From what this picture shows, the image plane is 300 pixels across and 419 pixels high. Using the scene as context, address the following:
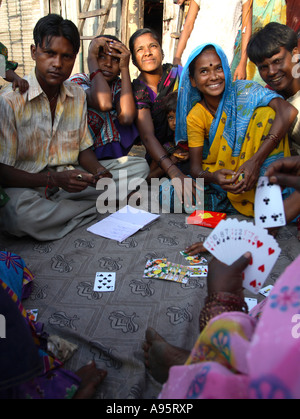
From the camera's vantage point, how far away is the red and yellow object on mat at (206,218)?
2.88 meters

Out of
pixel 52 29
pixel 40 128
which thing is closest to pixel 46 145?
pixel 40 128

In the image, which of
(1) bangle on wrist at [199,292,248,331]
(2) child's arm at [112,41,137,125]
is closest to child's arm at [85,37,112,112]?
(2) child's arm at [112,41,137,125]

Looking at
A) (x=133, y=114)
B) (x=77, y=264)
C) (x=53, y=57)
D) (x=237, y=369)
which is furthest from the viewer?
(x=133, y=114)

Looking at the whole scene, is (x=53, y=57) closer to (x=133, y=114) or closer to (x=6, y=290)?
(x=133, y=114)

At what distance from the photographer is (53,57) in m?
2.63

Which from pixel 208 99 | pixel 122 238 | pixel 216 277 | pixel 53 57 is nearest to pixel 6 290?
pixel 216 277

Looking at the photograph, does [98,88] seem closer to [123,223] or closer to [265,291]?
[123,223]

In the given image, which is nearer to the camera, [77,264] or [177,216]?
[77,264]

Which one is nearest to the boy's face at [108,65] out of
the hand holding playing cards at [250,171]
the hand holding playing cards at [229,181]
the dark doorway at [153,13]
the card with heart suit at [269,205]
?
the hand holding playing cards at [229,181]

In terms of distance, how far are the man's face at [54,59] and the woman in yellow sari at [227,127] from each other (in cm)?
100

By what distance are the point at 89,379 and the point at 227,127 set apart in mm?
2234

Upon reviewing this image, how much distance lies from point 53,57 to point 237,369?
8.43 feet

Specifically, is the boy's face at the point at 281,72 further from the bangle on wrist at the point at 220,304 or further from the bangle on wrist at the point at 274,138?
the bangle on wrist at the point at 220,304

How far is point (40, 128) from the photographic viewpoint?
280 cm
